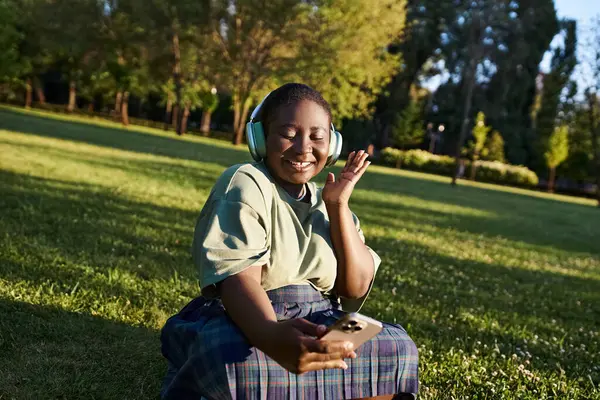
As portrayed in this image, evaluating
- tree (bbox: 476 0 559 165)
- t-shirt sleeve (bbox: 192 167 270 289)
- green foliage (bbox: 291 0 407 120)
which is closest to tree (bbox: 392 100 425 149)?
tree (bbox: 476 0 559 165)

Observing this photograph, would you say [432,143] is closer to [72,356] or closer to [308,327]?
[72,356]

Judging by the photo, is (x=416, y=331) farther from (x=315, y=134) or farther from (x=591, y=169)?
(x=591, y=169)

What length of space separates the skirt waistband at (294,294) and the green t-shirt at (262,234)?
2cm

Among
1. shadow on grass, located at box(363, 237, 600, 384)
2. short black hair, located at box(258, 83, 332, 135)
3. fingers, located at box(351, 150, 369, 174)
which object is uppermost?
short black hair, located at box(258, 83, 332, 135)

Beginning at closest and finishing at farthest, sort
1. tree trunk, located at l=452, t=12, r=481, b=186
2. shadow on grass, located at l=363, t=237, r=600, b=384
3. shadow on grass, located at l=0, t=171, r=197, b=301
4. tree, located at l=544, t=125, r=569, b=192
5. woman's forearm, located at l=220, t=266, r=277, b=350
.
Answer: woman's forearm, located at l=220, t=266, r=277, b=350, shadow on grass, located at l=363, t=237, r=600, b=384, shadow on grass, located at l=0, t=171, r=197, b=301, tree trunk, located at l=452, t=12, r=481, b=186, tree, located at l=544, t=125, r=569, b=192

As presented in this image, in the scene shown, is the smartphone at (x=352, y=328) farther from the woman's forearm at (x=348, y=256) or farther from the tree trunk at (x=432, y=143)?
the tree trunk at (x=432, y=143)

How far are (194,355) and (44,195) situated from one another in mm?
6874

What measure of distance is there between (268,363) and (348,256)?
58 centimetres

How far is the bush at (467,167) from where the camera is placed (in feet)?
156

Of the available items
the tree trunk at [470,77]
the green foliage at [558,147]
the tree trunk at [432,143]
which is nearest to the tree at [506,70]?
the tree trunk at [432,143]

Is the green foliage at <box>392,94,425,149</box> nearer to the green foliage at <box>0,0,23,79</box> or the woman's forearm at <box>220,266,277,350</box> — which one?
the green foliage at <box>0,0,23,79</box>

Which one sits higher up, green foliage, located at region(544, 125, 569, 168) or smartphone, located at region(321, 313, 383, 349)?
green foliage, located at region(544, 125, 569, 168)

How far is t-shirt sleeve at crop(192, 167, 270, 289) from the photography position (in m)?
2.19

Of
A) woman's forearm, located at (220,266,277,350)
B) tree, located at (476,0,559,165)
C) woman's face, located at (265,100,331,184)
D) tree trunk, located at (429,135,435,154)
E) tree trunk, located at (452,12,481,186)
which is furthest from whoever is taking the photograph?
tree trunk, located at (429,135,435,154)
